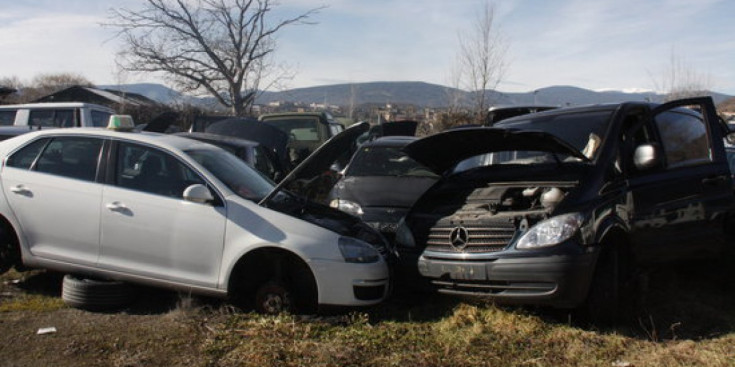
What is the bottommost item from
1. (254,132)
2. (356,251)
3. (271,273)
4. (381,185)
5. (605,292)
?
(271,273)

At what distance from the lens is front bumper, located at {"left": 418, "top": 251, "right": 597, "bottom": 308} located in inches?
174

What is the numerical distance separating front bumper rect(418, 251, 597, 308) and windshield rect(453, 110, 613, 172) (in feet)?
3.80

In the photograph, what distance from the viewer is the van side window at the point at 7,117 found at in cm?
1366

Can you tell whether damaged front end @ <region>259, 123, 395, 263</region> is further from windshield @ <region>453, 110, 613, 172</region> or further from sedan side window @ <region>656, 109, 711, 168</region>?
sedan side window @ <region>656, 109, 711, 168</region>

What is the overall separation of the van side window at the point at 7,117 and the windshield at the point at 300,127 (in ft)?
18.7

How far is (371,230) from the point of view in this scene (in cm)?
565

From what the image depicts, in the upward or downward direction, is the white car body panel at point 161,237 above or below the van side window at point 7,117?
below

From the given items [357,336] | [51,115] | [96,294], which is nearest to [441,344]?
[357,336]

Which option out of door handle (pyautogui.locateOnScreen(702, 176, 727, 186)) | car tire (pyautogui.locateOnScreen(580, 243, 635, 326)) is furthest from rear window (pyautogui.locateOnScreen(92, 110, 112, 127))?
door handle (pyautogui.locateOnScreen(702, 176, 727, 186))

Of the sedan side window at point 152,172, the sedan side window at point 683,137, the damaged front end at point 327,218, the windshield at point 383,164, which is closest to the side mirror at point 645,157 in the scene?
the sedan side window at point 683,137

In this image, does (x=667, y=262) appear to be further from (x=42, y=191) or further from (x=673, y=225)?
(x=42, y=191)

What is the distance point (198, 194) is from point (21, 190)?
1819mm

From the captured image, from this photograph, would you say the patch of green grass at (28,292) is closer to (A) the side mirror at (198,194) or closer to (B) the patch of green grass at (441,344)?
(A) the side mirror at (198,194)

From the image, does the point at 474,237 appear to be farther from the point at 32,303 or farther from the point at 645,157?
the point at 32,303
